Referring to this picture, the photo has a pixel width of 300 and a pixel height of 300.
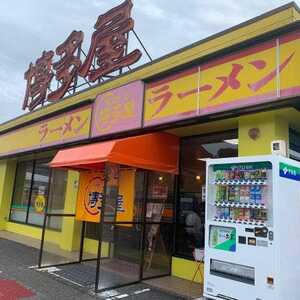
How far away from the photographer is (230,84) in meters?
6.23

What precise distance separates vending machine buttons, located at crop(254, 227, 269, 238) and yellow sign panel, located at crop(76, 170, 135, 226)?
3.15 m

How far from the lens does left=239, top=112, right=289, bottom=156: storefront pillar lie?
19.8ft

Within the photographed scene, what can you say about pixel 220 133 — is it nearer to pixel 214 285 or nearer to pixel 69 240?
pixel 214 285

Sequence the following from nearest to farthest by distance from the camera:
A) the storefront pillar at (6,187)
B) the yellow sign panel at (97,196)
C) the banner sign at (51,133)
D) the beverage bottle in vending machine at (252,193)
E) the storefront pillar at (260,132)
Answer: the beverage bottle in vending machine at (252,193), the storefront pillar at (260,132), the yellow sign panel at (97,196), the banner sign at (51,133), the storefront pillar at (6,187)

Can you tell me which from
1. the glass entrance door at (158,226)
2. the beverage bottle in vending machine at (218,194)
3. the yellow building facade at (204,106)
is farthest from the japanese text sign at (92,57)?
the beverage bottle in vending machine at (218,194)

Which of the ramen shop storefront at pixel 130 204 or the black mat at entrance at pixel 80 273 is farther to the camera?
the black mat at entrance at pixel 80 273

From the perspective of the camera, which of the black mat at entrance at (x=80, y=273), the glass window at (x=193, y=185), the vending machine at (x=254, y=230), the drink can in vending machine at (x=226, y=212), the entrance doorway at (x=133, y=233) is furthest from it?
the glass window at (x=193, y=185)

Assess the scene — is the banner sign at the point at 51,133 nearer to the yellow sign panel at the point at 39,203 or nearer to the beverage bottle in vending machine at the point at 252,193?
the yellow sign panel at the point at 39,203

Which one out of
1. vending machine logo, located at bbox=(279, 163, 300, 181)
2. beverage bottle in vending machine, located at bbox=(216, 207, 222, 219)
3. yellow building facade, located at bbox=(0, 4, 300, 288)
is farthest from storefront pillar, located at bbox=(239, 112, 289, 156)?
beverage bottle in vending machine, located at bbox=(216, 207, 222, 219)

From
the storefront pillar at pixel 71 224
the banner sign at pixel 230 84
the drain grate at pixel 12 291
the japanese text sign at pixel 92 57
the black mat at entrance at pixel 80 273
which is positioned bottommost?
the drain grate at pixel 12 291

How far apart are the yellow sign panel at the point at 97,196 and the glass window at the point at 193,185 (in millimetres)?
1458

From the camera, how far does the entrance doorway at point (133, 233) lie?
7047 millimetres

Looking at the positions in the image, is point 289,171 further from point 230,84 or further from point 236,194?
point 230,84

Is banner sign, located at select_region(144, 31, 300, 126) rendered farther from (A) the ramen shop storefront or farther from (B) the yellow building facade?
(A) the ramen shop storefront
